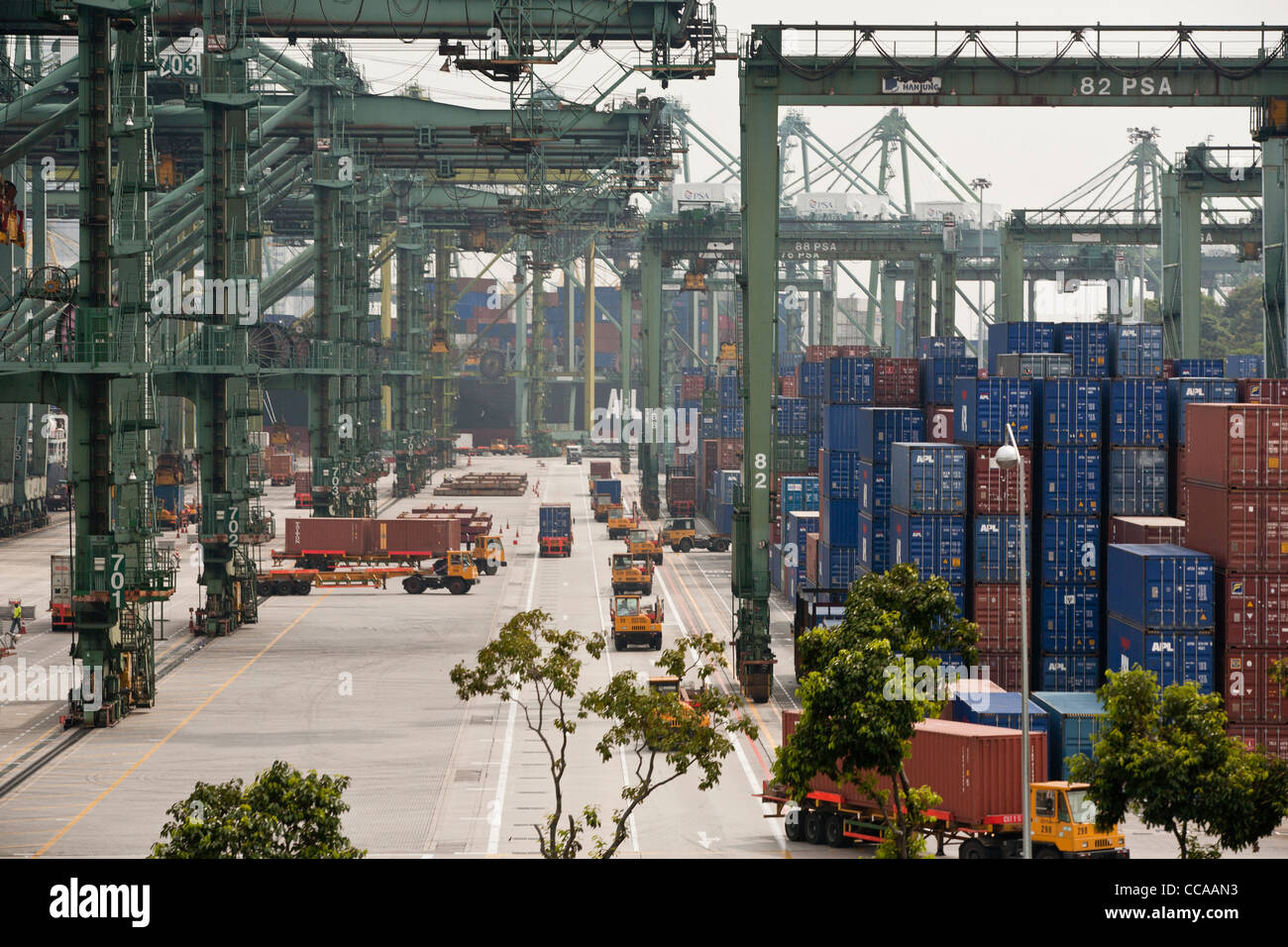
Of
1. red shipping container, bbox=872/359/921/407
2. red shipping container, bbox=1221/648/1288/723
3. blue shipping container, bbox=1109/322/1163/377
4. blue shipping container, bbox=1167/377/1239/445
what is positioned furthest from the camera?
red shipping container, bbox=872/359/921/407

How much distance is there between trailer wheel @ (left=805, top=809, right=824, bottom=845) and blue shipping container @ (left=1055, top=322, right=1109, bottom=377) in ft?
116

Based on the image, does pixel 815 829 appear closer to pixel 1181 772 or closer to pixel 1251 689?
pixel 1181 772

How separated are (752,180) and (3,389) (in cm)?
2749

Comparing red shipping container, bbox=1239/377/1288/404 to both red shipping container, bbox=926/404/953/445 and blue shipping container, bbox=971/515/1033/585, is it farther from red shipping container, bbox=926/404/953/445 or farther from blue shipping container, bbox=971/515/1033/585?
blue shipping container, bbox=971/515/1033/585

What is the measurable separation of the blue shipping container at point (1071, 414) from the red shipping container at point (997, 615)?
5.24 m

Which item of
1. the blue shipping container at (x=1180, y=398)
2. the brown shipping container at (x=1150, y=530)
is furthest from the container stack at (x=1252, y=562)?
the blue shipping container at (x=1180, y=398)

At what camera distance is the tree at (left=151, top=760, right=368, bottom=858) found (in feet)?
82.4

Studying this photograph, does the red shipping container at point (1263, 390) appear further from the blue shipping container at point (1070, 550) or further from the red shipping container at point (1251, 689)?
the red shipping container at point (1251, 689)

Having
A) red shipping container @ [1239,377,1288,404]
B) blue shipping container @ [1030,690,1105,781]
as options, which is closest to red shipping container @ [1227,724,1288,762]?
blue shipping container @ [1030,690,1105,781]

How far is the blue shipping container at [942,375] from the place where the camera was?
6794 centimetres

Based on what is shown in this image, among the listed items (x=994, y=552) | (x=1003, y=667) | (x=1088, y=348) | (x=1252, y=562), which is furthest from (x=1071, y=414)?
(x=1088, y=348)

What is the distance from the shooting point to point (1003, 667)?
165 feet

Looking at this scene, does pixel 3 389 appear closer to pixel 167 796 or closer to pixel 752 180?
pixel 167 796
